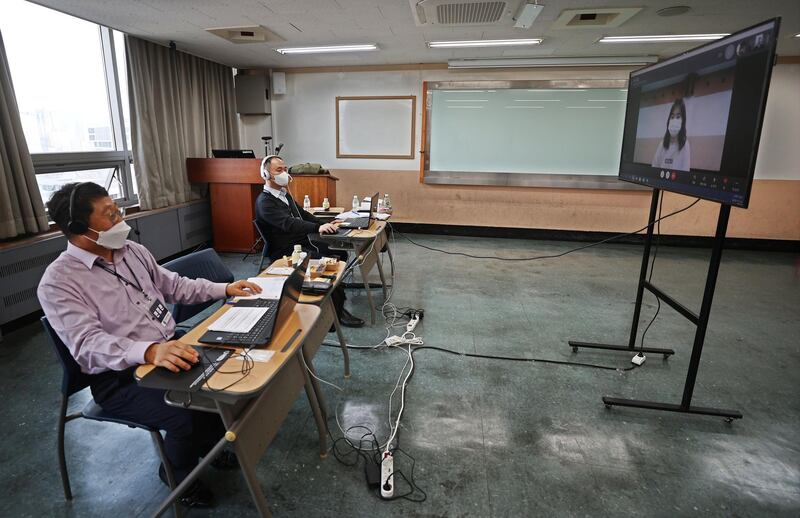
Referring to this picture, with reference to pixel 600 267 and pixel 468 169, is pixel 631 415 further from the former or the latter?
pixel 468 169

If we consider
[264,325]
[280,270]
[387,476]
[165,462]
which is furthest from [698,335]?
[165,462]

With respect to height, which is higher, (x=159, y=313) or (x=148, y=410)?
(x=159, y=313)

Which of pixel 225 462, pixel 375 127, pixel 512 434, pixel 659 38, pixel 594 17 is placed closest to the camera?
pixel 225 462

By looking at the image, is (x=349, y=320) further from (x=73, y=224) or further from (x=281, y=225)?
(x=73, y=224)

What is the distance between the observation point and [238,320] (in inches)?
66.2

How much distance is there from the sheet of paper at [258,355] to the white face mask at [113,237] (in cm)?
71

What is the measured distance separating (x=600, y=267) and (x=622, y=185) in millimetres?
1797

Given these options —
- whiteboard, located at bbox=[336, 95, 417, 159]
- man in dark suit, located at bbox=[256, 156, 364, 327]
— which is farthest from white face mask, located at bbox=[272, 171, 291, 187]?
whiteboard, located at bbox=[336, 95, 417, 159]

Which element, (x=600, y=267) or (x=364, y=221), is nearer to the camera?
(x=364, y=221)

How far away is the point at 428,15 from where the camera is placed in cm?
384

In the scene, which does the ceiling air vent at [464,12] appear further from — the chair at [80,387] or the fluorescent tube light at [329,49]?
the chair at [80,387]

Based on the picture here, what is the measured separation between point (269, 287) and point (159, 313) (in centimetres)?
49

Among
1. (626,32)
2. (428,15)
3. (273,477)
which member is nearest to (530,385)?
(273,477)

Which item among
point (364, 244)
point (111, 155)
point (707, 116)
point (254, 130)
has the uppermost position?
point (254, 130)
